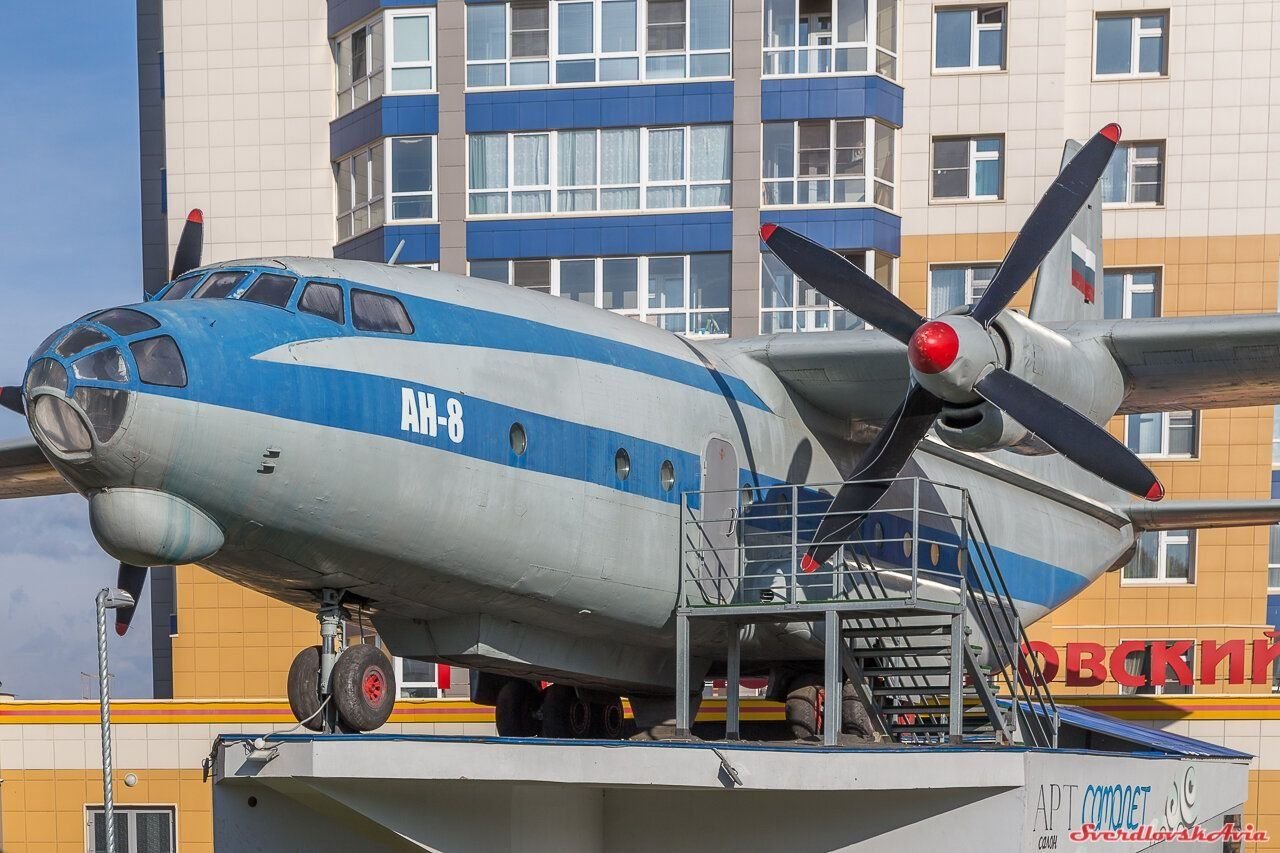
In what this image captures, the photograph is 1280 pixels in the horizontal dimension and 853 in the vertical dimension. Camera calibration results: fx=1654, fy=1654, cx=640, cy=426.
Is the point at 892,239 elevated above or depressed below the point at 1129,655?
above

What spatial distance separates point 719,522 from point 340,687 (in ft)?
16.3

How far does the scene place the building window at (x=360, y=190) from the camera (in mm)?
35438

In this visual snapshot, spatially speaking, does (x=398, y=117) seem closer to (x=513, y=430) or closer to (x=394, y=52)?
(x=394, y=52)

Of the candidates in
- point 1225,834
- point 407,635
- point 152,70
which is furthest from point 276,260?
point 152,70

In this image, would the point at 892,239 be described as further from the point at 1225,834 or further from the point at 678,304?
the point at 1225,834

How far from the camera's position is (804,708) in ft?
60.1

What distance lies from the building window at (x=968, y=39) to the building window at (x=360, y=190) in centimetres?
1220

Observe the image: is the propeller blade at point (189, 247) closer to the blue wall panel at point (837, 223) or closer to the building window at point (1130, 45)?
the blue wall panel at point (837, 223)

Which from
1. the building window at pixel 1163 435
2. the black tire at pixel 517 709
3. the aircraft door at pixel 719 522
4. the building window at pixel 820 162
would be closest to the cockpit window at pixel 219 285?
the aircraft door at pixel 719 522

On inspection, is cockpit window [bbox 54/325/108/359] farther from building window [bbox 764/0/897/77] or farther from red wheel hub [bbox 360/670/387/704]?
building window [bbox 764/0/897/77]

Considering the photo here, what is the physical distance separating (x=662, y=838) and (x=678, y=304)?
20679 mm

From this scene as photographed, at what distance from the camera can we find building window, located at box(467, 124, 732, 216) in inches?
1332

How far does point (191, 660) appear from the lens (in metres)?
35.8

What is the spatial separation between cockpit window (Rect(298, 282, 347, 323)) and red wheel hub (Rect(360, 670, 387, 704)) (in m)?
2.92
